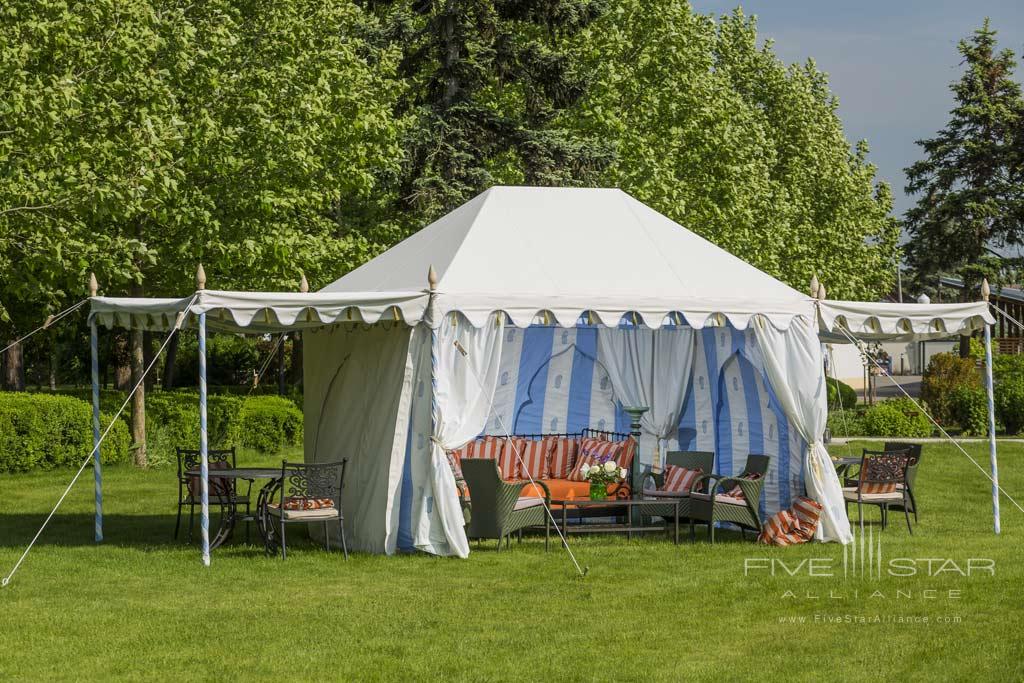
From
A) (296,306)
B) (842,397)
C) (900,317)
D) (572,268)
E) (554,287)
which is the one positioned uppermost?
(572,268)

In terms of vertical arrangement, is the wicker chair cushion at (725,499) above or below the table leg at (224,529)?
above

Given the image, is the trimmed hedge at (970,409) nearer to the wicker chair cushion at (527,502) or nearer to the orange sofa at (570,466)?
the orange sofa at (570,466)

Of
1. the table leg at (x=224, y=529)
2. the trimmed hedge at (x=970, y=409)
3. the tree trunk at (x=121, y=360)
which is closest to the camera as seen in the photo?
the table leg at (x=224, y=529)

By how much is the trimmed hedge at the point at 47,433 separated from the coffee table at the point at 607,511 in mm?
8497

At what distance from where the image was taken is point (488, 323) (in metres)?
11.6

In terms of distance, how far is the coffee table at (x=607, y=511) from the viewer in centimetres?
1206

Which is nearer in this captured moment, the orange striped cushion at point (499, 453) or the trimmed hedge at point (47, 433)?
the orange striped cushion at point (499, 453)

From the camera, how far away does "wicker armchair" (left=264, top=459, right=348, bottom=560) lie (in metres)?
11.1

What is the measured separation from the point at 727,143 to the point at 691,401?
40.5 ft

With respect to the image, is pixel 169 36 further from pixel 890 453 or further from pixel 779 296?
pixel 890 453

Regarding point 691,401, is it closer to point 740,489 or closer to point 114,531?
point 740,489

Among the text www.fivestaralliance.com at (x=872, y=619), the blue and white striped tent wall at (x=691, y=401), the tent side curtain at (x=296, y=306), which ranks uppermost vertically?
the tent side curtain at (x=296, y=306)

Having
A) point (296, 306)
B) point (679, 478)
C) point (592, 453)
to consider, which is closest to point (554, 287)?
point (296, 306)

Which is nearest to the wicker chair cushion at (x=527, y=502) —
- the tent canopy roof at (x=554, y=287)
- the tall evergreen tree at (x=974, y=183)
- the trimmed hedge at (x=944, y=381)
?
the tent canopy roof at (x=554, y=287)
